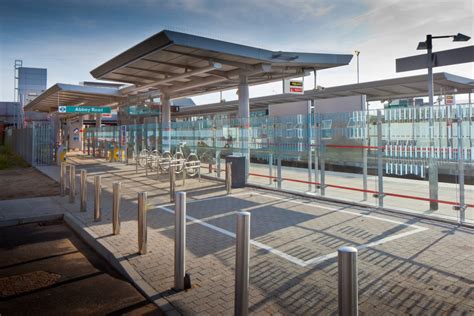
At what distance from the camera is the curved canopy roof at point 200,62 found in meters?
10.6

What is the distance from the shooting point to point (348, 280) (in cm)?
256

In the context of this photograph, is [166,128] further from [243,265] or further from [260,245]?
[243,265]

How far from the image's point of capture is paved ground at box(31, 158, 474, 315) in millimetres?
3854

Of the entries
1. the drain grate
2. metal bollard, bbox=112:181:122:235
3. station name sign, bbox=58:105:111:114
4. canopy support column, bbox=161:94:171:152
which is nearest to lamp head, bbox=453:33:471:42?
canopy support column, bbox=161:94:171:152

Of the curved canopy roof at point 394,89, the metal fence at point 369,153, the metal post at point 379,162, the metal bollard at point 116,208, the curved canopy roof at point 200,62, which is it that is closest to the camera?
the metal bollard at point 116,208

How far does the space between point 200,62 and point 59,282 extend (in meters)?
9.54

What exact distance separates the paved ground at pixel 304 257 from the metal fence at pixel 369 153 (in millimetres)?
835

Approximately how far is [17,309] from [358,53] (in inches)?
2018

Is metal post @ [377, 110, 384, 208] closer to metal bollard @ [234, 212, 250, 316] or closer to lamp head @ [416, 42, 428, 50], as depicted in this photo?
metal bollard @ [234, 212, 250, 316]

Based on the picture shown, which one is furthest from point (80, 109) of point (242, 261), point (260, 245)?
point (242, 261)

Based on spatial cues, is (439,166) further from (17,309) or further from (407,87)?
(407,87)

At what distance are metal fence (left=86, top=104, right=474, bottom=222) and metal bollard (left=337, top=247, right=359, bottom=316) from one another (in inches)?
210

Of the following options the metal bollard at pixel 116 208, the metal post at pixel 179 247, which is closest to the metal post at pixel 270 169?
the metal bollard at pixel 116 208

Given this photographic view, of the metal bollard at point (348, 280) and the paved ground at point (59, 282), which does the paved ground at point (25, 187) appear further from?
the metal bollard at point (348, 280)
